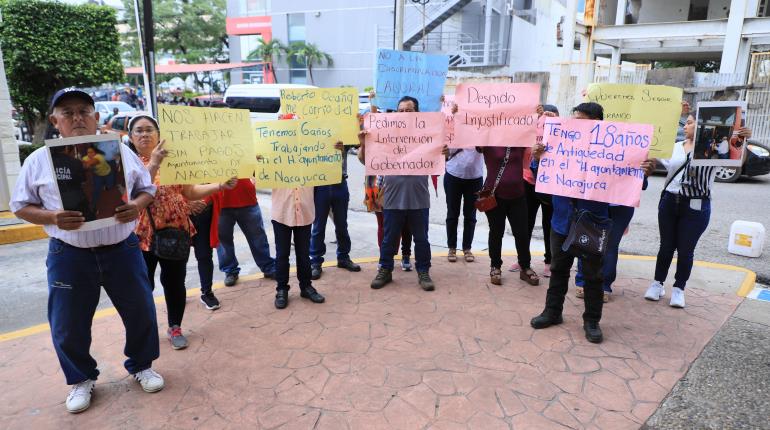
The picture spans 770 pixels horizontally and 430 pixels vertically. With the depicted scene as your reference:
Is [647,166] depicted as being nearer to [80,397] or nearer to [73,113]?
[73,113]

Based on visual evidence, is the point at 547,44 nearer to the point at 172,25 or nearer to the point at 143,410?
the point at 172,25

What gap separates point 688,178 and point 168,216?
425 centimetres

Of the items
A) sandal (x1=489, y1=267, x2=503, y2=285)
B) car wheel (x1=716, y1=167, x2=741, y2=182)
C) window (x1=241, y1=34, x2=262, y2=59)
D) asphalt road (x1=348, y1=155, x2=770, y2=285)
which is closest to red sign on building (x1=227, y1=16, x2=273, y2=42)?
window (x1=241, y1=34, x2=262, y2=59)

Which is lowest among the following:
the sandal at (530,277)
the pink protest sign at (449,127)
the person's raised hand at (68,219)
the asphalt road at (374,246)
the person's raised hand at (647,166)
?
the asphalt road at (374,246)

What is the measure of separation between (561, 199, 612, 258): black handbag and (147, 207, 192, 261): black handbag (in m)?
2.89

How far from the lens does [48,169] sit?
2.73 m

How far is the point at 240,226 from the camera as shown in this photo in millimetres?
5012

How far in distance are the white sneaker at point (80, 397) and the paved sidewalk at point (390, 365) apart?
5cm

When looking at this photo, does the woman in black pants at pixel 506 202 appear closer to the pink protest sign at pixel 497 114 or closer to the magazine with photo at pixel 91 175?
the pink protest sign at pixel 497 114

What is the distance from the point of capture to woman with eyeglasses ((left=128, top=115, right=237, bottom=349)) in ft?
11.8

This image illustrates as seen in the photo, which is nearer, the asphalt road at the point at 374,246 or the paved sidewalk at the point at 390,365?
the paved sidewalk at the point at 390,365

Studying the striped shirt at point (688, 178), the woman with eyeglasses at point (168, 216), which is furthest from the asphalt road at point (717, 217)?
the woman with eyeglasses at point (168, 216)

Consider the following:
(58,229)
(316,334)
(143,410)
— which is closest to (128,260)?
(58,229)

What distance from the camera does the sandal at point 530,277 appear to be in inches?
198
